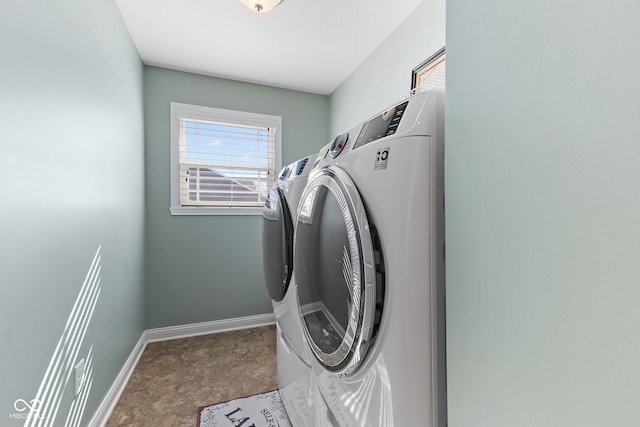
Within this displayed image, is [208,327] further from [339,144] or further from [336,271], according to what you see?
[339,144]

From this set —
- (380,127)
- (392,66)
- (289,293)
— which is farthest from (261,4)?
(289,293)

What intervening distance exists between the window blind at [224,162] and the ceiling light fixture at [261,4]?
115cm

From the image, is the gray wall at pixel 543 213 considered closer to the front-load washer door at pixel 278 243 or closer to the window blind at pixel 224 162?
the front-load washer door at pixel 278 243

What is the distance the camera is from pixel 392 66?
6.51 feet

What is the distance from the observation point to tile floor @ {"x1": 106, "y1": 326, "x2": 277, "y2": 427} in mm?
1601

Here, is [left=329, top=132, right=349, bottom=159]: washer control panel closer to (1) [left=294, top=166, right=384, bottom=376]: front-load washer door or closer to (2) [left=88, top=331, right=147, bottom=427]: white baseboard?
(1) [left=294, top=166, right=384, bottom=376]: front-load washer door

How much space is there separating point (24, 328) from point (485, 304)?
131cm

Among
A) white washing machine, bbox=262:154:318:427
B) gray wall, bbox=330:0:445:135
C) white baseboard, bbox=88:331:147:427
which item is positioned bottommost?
white baseboard, bbox=88:331:147:427

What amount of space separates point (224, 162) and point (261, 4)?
1.39m

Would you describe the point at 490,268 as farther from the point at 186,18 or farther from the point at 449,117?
the point at 186,18

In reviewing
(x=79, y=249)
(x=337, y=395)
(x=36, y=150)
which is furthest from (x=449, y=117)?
(x=79, y=249)

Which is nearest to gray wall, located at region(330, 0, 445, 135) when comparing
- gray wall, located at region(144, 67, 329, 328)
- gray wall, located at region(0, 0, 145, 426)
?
gray wall, located at region(144, 67, 329, 328)

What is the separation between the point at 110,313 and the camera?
1.63m

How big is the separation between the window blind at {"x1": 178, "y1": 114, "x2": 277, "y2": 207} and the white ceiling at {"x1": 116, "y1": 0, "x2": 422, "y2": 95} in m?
0.49
